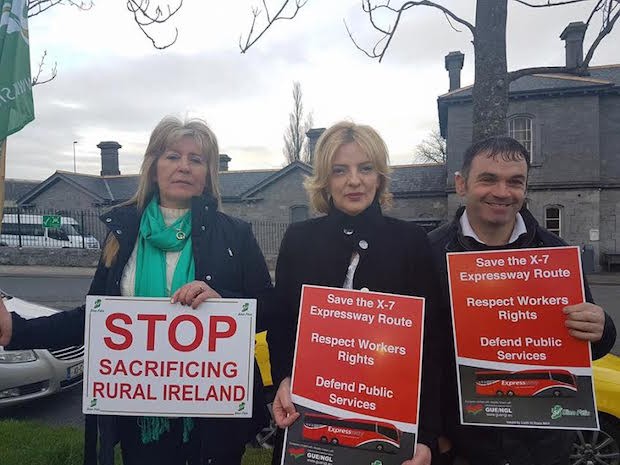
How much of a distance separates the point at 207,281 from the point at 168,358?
0.41 metres

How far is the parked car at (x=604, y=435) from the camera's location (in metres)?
3.74

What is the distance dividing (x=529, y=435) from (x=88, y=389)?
2066 millimetres

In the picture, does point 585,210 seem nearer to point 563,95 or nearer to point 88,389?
point 563,95

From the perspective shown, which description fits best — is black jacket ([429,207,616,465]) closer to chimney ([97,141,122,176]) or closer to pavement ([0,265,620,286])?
pavement ([0,265,620,286])

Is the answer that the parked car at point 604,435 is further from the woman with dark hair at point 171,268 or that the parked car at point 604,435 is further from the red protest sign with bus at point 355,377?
the woman with dark hair at point 171,268

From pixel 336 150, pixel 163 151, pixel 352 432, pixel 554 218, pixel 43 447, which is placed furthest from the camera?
pixel 554 218

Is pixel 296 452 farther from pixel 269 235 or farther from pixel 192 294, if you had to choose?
pixel 269 235

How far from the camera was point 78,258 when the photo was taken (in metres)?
22.8

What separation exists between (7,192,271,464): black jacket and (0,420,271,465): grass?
176 centimetres

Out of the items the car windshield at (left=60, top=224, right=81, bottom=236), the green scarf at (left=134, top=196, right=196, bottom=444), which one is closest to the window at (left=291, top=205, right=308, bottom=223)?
the car windshield at (left=60, top=224, right=81, bottom=236)

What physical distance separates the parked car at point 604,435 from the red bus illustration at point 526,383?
84.9 inches

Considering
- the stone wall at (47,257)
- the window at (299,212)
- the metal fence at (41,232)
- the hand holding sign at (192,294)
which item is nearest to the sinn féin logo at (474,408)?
the hand holding sign at (192,294)

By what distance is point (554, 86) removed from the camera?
24625 millimetres

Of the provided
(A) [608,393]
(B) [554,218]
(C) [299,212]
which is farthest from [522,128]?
(A) [608,393]
